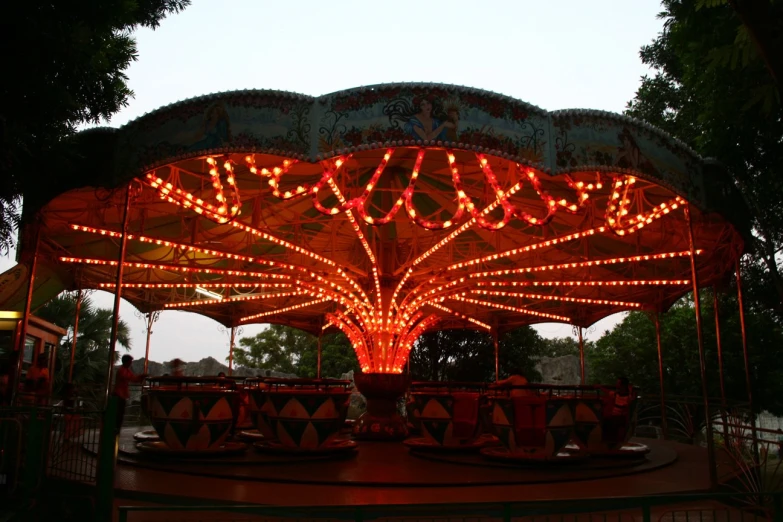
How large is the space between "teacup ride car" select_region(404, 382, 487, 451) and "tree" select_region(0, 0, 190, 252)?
18.6ft

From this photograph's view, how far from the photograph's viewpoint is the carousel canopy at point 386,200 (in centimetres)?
670

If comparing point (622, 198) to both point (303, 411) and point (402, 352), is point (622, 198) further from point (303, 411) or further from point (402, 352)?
point (402, 352)

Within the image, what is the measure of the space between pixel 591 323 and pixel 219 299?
9805mm

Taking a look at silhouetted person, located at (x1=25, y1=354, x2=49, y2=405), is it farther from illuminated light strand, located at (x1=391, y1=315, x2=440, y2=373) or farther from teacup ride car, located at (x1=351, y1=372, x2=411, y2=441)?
illuminated light strand, located at (x1=391, y1=315, x2=440, y2=373)

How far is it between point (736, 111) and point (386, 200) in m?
5.67

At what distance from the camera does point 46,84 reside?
5.40 meters

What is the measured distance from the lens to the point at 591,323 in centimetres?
1773

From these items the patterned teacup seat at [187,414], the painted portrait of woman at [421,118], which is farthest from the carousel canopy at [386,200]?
the patterned teacup seat at [187,414]

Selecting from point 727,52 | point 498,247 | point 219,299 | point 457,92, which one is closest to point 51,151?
point 457,92

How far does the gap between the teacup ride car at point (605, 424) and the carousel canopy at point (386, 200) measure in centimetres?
Answer: 234

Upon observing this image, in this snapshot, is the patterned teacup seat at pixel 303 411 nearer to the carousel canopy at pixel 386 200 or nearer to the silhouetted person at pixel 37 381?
the carousel canopy at pixel 386 200

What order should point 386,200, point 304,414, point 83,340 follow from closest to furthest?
1. point 304,414
2. point 386,200
3. point 83,340

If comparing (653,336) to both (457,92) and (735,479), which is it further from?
(457,92)

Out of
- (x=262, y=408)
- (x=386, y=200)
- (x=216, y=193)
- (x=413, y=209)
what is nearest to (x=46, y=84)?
(x=216, y=193)
